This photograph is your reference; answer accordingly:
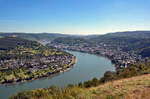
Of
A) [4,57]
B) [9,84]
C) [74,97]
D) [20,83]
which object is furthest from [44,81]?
[4,57]

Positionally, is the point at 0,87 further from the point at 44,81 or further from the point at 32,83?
the point at 44,81

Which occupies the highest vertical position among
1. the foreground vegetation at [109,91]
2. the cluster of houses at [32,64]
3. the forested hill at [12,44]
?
the foreground vegetation at [109,91]

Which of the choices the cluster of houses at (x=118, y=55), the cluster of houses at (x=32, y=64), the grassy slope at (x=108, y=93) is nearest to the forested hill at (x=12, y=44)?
the cluster of houses at (x=32, y=64)

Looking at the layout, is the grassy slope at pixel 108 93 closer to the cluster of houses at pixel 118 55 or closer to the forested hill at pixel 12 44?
the cluster of houses at pixel 118 55

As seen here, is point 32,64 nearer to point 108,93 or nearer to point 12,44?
point 108,93

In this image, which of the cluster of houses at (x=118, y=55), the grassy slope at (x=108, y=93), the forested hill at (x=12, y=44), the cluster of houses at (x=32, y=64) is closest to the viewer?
the grassy slope at (x=108, y=93)

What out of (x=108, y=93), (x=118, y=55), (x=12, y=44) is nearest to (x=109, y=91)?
(x=108, y=93)

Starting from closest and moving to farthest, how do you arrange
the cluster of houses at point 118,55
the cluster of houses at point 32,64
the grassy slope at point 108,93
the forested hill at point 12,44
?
the grassy slope at point 108,93, the cluster of houses at point 32,64, the cluster of houses at point 118,55, the forested hill at point 12,44

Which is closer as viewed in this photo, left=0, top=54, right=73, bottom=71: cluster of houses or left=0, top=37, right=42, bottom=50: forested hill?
left=0, top=54, right=73, bottom=71: cluster of houses

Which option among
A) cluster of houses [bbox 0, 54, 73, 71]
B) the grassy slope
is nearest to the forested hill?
cluster of houses [bbox 0, 54, 73, 71]

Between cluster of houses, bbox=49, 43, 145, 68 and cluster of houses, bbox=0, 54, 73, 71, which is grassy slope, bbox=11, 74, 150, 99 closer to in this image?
cluster of houses, bbox=0, 54, 73, 71

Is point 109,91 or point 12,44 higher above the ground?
point 109,91
